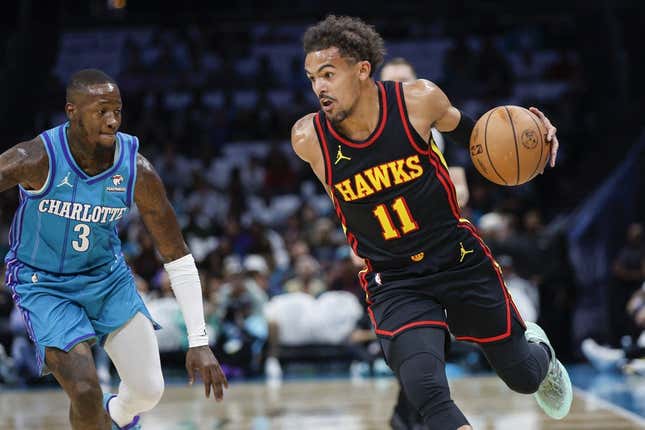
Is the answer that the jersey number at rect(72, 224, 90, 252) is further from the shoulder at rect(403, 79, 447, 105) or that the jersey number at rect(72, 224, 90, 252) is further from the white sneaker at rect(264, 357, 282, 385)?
the white sneaker at rect(264, 357, 282, 385)

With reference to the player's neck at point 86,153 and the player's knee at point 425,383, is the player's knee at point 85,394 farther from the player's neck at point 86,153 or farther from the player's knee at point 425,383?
the player's knee at point 425,383

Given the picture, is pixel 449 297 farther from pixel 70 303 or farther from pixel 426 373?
pixel 70 303

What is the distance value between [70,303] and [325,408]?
4020mm

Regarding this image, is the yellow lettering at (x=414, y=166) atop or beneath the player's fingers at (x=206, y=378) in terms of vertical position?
atop

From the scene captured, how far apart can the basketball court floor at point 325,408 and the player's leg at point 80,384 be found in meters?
3.02

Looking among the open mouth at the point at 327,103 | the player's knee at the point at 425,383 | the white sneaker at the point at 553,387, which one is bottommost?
the white sneaker at the point at 553,387

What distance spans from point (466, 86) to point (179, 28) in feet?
17.2

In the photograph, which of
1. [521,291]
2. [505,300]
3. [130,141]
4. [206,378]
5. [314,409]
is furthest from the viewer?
[521,291]

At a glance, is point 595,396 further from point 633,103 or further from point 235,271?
point 633,103

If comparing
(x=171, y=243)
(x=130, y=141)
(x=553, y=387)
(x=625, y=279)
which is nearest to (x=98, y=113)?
(x=130, y=141)

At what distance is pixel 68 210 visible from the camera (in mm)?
4297

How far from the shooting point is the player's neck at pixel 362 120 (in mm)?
4301

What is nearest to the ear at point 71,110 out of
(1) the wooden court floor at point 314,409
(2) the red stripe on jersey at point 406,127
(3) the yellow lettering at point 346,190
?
(3) the yellow lettering at point 346,190

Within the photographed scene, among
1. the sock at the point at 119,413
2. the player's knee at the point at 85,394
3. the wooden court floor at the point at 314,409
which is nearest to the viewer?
the player's knee at the point at 85,394
